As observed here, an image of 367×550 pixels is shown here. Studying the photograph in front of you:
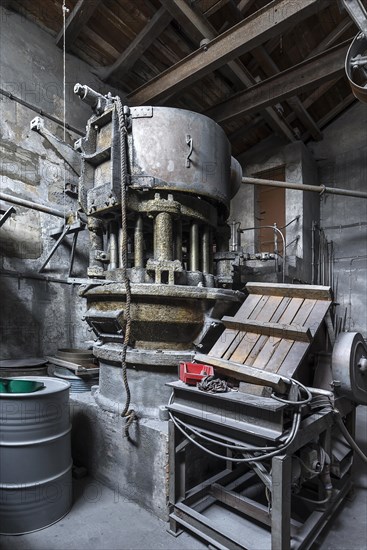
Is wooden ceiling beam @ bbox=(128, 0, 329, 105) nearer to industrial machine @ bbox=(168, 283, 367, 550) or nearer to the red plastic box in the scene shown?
industrial machine @ bbox=(168, 283, 367, 550)

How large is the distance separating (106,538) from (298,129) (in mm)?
7370

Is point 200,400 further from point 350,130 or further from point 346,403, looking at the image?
point 350,130

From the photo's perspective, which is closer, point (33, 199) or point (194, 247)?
point (194, 247)

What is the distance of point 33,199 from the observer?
3971mm

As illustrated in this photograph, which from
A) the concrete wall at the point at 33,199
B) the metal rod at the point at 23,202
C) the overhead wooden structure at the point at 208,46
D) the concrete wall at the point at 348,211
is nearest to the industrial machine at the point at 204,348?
the metal rod at the point at 23,202

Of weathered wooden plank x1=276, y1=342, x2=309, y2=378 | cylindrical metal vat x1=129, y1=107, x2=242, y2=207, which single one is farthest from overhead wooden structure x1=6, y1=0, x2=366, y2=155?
weathered wooden plank x1=276, y1=342, x2=309, y2=378

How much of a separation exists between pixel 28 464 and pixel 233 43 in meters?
4.37

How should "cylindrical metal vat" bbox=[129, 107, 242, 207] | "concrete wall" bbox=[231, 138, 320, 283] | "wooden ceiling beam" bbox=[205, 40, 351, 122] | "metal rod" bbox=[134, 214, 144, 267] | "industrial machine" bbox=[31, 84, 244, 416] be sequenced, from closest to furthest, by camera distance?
"industrial machine" bbox=[31, 84, 244, 416], "cylindrical metal vat" bbox=[129, 107, 242, 207], "metal rod" bbox=[134, 214, 144, 267], "wooden ceiling beam" bbox=[205, 40, 351, 122], "concrete wall" bbox=[231, 138, 320, 283]

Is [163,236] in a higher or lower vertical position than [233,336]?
higher

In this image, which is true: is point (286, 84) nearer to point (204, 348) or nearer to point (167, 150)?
point (167, 150)

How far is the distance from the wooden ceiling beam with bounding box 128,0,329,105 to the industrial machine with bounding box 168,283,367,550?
2.85 metres

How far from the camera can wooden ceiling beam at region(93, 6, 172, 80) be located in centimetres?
415

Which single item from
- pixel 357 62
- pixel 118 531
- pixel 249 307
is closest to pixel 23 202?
pixel 249 307

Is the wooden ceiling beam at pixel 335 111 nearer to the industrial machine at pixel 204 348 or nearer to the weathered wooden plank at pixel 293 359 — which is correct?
the industrial machine at pixel 204 348
